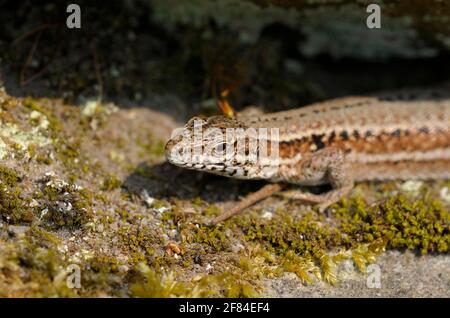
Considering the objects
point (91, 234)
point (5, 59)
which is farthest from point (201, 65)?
point (91, 234)

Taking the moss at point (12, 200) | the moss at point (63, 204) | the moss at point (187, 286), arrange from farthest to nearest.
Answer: the moss at point (63, 204) → the moss at point (12, 200) → the moss at point (187, 286)

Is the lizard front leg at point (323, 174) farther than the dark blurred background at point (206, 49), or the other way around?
the dark blurred background at point (206, 49)

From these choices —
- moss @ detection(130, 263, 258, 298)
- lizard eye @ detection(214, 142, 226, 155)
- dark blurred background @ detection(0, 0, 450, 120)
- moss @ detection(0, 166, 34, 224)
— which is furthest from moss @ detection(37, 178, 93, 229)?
dark blurred background @ detection(0, 0, 450, 120)

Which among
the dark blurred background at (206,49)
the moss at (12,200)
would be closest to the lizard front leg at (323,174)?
the dark blurred background at (206,49)

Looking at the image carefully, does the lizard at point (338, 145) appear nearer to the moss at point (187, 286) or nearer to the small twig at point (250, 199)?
the small twig at point (250, 199)

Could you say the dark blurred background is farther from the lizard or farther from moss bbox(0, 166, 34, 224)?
moss bbox(0, 166, 34, 224)

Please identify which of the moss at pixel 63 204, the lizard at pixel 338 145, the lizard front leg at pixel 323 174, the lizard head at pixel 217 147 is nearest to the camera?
the moss at pixel 63 204

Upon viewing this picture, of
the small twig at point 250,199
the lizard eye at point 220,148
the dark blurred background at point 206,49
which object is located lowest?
the small twig at point 250,199
